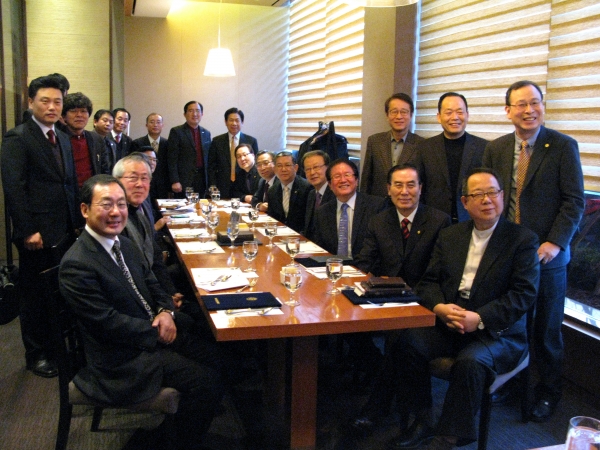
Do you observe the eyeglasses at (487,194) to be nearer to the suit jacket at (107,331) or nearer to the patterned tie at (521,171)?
the patterned tie at (521,171)

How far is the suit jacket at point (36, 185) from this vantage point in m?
3.54

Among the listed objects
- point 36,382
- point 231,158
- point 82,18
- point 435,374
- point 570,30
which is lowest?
point 36,382

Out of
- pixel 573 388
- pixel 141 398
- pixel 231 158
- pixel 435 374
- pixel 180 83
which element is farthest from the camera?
pixel 180 83

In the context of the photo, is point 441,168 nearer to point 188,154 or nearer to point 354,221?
point 354,221

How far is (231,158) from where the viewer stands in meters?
6.65

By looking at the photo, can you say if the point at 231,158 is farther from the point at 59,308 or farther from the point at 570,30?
the point at 59,308

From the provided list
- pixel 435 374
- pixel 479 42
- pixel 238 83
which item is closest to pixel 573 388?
pixel 435 374

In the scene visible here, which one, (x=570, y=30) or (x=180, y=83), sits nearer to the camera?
(x=570, y=30)

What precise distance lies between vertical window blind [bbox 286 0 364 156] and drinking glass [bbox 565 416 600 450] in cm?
459

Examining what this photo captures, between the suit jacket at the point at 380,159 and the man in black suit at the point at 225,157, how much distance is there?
2.49 meters

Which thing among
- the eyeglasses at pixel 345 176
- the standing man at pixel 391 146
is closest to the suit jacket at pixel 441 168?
the standing man at pixel 391 146

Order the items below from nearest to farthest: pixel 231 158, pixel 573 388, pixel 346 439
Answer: pixel 346 439
pixel 573 388
pixel 231 158

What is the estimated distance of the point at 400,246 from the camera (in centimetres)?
327

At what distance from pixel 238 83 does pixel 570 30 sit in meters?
5.37
